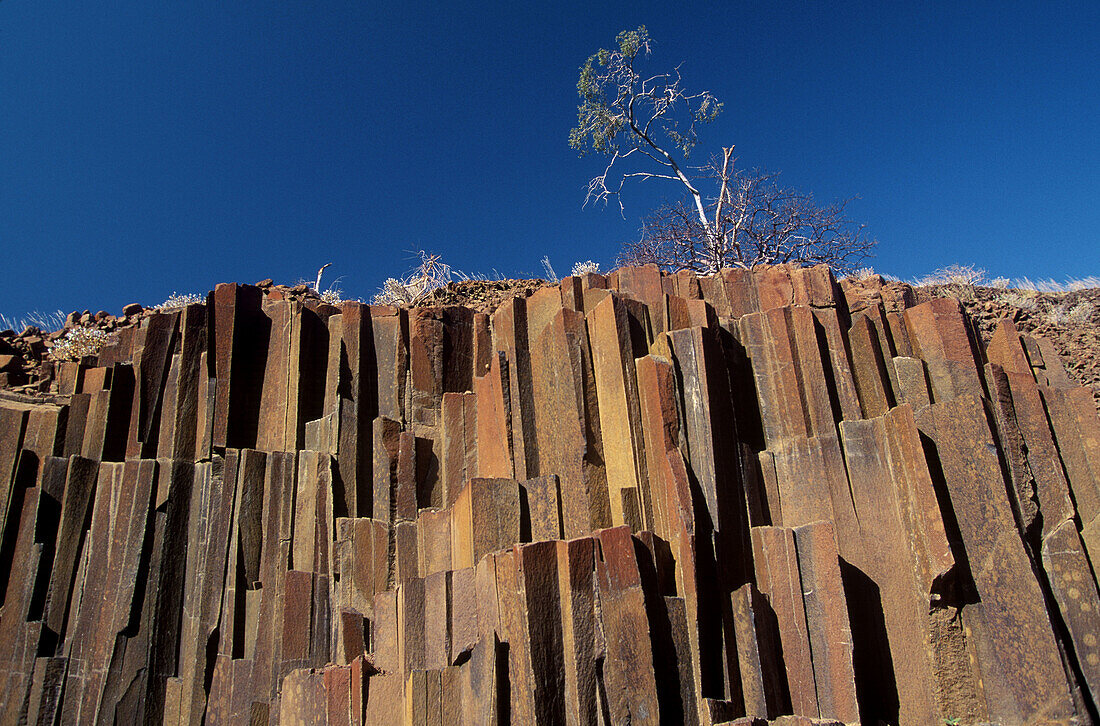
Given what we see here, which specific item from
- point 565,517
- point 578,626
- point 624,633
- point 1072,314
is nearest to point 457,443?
point 565,517

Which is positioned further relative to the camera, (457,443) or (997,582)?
(457,443)

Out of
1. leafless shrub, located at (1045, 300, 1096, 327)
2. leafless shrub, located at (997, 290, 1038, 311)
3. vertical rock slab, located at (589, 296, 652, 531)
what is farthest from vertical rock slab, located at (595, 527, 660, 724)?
leafless shrub, located at (997, 290, 1038, 311)

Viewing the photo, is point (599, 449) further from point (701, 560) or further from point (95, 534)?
point (95, 534)

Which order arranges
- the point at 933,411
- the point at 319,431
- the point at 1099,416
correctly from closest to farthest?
the point at 933,411 < the point at 1099,416 < the point at 319,431

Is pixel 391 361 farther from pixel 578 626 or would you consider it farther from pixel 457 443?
Result: pixel 578 626

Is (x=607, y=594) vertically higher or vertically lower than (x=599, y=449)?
lower

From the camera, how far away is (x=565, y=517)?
223 inches

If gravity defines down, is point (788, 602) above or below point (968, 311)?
below

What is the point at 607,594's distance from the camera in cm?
462

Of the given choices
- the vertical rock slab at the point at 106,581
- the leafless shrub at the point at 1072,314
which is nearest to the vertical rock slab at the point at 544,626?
the vertical rock slab at the point at 106,581

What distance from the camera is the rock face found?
477 centimetres

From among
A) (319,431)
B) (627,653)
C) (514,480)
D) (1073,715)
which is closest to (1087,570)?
(1073,715)

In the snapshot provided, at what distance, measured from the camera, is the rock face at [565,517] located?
4.77 metres

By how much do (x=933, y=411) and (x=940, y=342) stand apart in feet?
3.67
